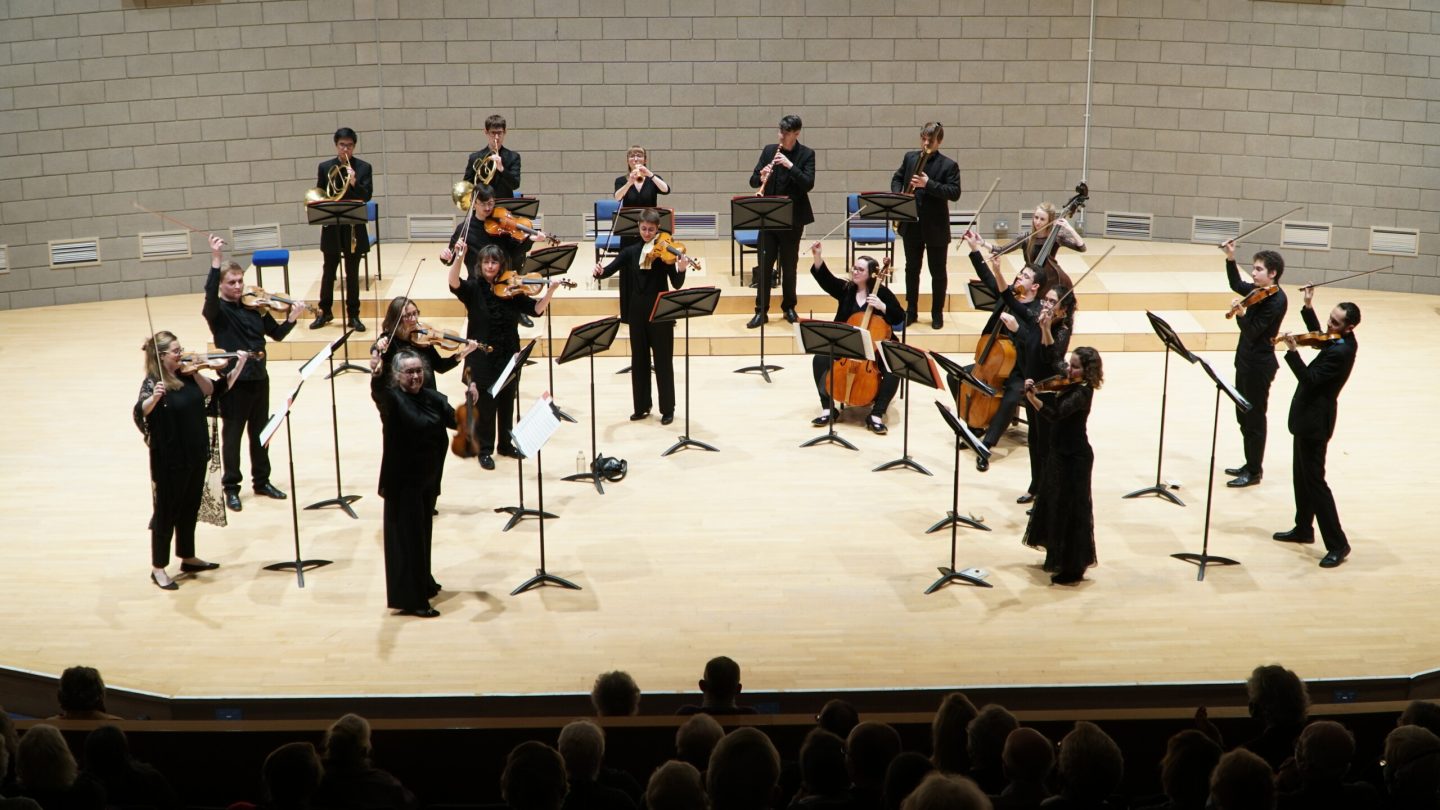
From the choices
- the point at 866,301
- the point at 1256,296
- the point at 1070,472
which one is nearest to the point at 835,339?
the point at 866,301

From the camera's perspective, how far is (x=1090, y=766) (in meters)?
4.06

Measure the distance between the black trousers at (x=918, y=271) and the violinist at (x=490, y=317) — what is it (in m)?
3.51

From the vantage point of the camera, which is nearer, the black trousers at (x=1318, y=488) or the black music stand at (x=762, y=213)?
the black trousers at (x=1318, y=488)

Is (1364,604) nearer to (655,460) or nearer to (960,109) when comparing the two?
(655,460)

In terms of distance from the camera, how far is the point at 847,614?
732 centimetres

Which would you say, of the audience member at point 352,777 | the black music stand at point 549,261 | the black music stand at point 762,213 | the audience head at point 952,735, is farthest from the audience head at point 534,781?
the black music stand at point 762,213

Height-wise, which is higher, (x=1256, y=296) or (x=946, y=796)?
(x=1256, y=296)

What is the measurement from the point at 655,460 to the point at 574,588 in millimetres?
2038

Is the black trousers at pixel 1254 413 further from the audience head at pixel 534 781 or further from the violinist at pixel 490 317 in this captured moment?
the audience head at pixel 534 781

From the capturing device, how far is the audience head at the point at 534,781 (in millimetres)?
3975

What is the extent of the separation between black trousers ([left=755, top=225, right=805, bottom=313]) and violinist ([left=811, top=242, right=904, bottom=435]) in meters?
1.75

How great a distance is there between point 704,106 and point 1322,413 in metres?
7.86

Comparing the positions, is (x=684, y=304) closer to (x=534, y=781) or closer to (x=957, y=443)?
(x=957, y=443)

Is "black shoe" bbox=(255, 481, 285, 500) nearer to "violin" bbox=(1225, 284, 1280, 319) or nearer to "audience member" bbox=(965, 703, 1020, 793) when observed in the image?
"audience member" bbox=(965, 703, 1020, 793)
